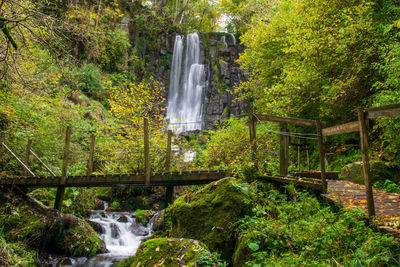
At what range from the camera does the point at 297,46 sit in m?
8.06

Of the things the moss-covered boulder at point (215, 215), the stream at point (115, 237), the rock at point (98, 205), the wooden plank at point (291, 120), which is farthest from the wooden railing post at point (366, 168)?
the rock at point (98, 205)

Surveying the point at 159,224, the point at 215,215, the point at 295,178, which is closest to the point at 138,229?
the point at 159,224

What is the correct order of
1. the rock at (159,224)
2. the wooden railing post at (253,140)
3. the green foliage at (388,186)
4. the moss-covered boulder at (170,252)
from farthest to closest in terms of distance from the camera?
1. the rock at (159,224)
2. the wooden railing post at (253,140)
3. the green foliage at (388,186)
4. the moss-covered boulder at (170,252)

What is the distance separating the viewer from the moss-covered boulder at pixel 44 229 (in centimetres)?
635

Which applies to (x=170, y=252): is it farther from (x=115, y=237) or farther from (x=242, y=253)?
(x=115, y=237)

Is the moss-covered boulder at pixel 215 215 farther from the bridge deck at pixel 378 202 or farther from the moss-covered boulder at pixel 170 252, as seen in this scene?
the bridge deck at pixel 378 202

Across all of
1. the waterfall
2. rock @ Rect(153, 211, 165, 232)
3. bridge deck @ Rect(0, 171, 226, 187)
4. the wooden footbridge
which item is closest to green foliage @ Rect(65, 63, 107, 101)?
the waterfall

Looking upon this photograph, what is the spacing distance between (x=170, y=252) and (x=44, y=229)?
497cm

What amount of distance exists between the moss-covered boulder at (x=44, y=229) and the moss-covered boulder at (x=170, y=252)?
426cm

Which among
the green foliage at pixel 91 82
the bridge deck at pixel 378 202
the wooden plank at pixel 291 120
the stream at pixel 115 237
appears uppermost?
the green foliage at pixel 91 82

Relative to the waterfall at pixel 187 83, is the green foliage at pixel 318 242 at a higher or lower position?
lower

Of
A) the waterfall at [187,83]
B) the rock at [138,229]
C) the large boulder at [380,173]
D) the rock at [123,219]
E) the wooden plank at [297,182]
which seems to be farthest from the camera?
the waterfall at [187,83]

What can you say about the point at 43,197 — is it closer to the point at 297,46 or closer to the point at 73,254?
the point at 73,254

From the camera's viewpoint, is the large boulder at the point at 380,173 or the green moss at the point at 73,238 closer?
the large boulder at the point at 380,173
